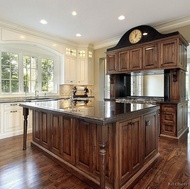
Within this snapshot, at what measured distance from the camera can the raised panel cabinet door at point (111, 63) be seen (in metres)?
4.77

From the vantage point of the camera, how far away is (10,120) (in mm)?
3891

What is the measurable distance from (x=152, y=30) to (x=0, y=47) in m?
4.13

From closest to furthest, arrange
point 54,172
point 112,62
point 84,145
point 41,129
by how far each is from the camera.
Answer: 1. point 84,145
2. point 54,172
3. point 41,129
4. point 112,62

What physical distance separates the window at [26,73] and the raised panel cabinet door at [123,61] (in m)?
2.39

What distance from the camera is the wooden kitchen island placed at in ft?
5.46

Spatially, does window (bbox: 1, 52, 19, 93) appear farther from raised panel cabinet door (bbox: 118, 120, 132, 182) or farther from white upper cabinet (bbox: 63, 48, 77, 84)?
raised panel cabinet door (bbox: 118, 120, 132, 182)

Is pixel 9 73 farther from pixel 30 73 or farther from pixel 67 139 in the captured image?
pixel 67 139

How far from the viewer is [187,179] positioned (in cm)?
197

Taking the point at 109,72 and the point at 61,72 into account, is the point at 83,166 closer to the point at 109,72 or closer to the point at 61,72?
the point at 109,72

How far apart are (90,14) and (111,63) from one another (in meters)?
1.72

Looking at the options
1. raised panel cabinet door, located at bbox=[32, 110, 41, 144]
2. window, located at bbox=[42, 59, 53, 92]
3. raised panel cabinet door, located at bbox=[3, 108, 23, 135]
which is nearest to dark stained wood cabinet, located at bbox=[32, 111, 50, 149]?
raised panel cabinet door, located at bbox=[32, 110, 41, 144]

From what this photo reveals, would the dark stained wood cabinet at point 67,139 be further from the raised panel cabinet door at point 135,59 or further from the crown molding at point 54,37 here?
the crown molding at point 54,37

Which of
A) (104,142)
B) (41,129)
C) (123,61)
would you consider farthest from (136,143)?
(123,61)

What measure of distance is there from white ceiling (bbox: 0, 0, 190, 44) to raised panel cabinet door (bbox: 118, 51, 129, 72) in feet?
2.33
